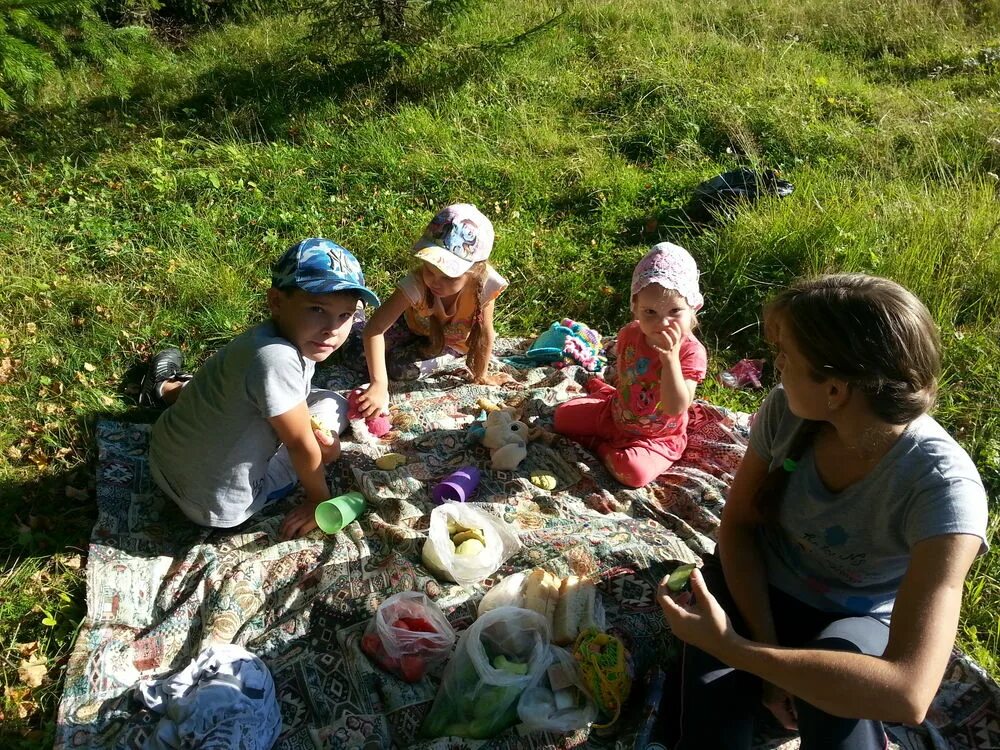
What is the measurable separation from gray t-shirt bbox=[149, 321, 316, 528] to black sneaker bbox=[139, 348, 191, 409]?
72 cm

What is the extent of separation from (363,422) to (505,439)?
2.37 feet

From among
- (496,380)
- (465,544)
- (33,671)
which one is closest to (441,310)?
(496,380)

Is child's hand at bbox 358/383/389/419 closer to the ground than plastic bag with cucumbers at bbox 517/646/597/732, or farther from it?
farther from it

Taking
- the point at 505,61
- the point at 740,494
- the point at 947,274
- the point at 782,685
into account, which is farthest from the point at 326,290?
the point at 505,61

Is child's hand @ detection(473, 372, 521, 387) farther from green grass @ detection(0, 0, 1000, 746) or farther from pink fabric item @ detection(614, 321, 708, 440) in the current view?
pink fabric item @ detection(614, 321, 708, 440)

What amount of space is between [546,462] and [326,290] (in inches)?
57.5

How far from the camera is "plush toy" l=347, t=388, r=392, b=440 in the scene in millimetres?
3686

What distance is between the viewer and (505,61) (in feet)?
24.3

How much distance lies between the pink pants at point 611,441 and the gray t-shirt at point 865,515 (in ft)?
3.48

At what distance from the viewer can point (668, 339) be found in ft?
10.5

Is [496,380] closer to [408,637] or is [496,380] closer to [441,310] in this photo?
[441,310]

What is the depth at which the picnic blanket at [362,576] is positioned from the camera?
7.78ft

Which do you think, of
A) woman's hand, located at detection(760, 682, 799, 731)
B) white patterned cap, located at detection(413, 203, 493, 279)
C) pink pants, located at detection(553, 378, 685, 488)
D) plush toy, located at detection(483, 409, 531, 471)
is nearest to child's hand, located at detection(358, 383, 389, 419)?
plush toy, located at detection(483, 409, 531, 471)

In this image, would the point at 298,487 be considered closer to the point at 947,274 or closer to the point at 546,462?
the point at 546,462
